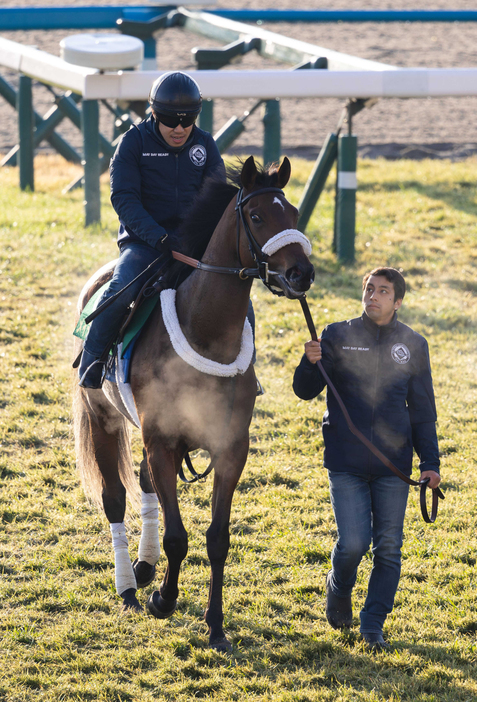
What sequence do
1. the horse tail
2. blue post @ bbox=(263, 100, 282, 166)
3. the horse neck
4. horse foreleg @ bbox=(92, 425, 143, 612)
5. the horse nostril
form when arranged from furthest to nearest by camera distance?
blue post @ bbox=(263, 100, 282, 166) → the horse tail → horse foreleg @ bbox=(92, 425, 143, 612) → the horse neck → the horse nostril

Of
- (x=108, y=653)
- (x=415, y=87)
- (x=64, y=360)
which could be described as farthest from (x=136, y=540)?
(x=415, y=87)

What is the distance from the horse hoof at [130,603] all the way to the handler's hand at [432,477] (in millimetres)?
1707

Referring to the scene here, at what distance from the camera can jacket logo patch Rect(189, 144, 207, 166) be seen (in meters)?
4.63

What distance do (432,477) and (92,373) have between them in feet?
5.99

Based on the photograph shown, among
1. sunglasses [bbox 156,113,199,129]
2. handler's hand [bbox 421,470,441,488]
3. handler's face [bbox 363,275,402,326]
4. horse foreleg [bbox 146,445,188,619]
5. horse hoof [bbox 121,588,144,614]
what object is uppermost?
sunglasses [bbox 156,113,199,129]

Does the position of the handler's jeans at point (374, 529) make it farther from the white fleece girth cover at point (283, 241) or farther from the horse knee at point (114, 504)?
the horse knee at point (114, 504)

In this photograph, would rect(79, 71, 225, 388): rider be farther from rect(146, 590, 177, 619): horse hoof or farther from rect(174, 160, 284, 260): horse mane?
rect(146, 590, 177, 619): horse hoof

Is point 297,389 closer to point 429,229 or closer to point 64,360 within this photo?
point 64,360

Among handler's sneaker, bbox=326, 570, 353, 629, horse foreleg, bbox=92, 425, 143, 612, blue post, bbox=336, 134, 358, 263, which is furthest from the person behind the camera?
blue post, bbox=336, 134, 358, 263

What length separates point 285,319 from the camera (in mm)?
8781

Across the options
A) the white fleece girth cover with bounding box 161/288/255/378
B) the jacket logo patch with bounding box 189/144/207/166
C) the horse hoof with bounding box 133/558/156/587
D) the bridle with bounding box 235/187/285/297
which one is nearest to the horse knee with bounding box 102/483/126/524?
the horse hoof with bounding box 133/558/156/587

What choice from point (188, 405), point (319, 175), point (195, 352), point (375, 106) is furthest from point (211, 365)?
point (375, 106)

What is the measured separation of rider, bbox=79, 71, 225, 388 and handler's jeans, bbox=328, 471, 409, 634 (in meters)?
1.39

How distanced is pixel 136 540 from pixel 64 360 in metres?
3.06
